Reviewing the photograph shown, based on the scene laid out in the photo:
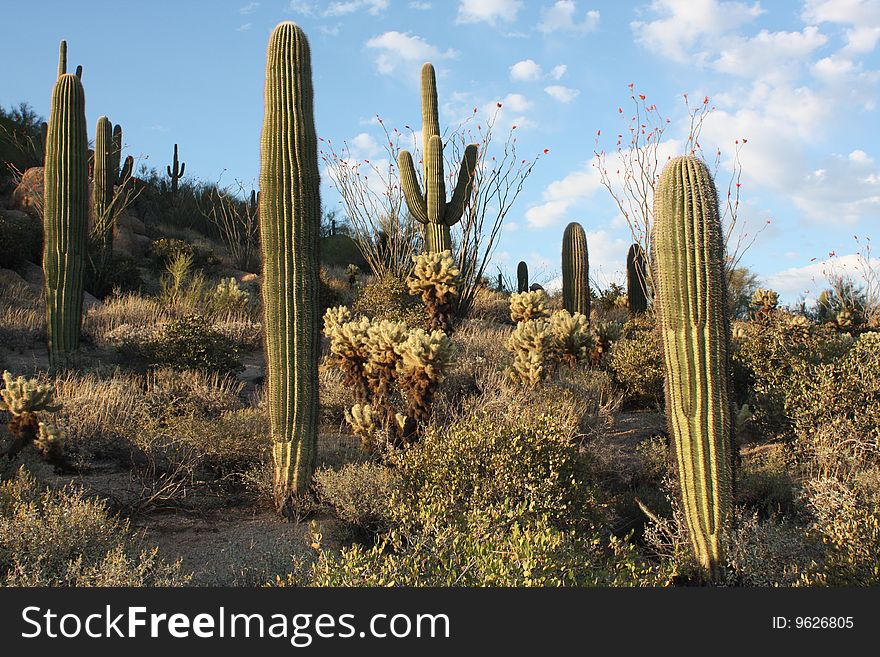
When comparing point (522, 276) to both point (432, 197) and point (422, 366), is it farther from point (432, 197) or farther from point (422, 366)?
point (422, 366)

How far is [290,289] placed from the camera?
18.4 ft

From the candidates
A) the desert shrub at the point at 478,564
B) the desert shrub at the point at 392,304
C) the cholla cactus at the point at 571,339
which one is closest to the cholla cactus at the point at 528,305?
the cholla cactus at the point at 571,339

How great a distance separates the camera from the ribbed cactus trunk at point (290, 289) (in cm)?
560

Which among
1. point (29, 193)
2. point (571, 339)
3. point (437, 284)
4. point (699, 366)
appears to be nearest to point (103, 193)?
point (29, 193)

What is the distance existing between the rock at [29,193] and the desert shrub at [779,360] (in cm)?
1627

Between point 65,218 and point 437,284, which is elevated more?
point 65,218

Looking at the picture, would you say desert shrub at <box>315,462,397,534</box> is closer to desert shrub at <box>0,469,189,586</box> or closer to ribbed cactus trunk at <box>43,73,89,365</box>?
desert shrub at <box>0,469,189,586</box>

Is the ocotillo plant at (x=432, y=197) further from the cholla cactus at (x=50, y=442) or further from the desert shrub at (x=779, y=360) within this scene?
the cholla cactus at (x=50, y=442)

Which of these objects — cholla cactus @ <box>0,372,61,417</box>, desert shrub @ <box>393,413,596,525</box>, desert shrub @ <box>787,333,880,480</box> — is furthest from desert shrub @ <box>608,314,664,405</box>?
cholla cactus @ <box>0,372,61,417</box>

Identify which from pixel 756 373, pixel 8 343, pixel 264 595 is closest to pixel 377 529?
pixel 264 595

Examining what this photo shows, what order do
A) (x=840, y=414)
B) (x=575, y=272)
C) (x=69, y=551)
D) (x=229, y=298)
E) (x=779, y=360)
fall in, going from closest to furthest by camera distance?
(x=69, y=551)
(x=840, y=414)
(x=779, y=360)
(x=575, y=272)
(x=229, y=298)

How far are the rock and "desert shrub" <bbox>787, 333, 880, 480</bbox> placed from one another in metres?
17.3

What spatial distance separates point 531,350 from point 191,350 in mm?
4032

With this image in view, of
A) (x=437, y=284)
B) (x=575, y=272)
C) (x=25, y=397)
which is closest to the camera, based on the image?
(x=25, y=397)
